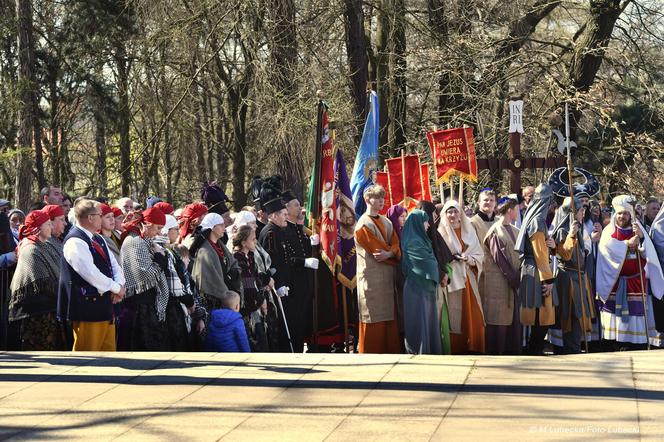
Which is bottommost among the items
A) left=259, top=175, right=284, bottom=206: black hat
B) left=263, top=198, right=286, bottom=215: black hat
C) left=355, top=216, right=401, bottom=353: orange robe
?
left=355, top=216, right=401, bottom=353: orange robe

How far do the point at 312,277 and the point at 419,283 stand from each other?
201 cm

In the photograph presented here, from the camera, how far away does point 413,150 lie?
68.9 ft

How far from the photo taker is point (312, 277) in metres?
12.5

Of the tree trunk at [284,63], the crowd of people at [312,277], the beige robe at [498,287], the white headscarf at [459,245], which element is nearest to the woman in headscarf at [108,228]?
the crowd of people at [312,277]

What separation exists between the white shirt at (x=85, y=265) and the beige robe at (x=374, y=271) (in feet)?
8.24

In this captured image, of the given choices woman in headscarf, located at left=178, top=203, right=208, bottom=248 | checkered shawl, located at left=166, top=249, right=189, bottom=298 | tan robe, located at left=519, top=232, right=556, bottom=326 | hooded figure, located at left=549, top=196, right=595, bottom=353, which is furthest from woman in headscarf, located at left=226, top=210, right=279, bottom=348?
hooded figure, located at left=549, top=196, right=595, bottom=353

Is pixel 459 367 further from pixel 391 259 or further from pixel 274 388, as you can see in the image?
pixel 391 259

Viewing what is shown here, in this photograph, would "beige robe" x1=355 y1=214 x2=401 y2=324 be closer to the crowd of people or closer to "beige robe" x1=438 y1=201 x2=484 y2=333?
the crowd of people

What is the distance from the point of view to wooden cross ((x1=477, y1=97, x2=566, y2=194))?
14.0 m

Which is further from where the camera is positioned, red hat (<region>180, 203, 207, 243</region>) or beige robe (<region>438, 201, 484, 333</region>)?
beige robe (<region>438, 201, 484, 333</region>)

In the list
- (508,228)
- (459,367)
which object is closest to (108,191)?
(508,228)

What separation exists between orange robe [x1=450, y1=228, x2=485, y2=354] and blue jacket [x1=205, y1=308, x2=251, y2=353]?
234 cm

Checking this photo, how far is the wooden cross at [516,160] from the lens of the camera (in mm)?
13961

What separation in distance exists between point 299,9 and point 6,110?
239 inches
